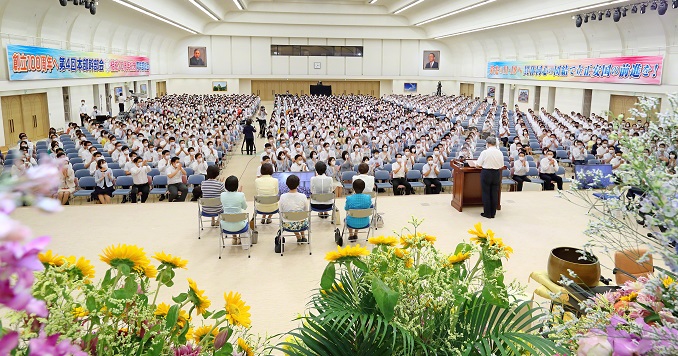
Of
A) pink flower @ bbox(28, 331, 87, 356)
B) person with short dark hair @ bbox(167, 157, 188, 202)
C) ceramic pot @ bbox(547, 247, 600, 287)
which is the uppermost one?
pink flower @ bbox(28, 331, 87, 356)

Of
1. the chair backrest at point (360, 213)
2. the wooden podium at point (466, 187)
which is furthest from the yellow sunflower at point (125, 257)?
the wooden podium at point (466, 187)

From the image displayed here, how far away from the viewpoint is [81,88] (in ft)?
89.1

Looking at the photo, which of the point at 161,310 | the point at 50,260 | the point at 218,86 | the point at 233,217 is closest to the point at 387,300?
the point at 161,310

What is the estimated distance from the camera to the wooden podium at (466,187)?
958cm

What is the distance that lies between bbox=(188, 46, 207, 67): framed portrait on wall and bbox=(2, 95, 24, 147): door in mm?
27227

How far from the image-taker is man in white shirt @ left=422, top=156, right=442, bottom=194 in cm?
1185

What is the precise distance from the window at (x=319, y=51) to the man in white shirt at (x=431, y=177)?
3833 cm

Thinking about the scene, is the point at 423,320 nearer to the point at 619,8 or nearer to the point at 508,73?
the point at 619,8

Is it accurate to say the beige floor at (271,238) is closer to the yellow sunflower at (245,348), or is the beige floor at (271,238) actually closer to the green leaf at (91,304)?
the yellow sunflower at (245,348)

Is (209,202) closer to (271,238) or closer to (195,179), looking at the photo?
(271,238)

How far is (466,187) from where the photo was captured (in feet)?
31.9

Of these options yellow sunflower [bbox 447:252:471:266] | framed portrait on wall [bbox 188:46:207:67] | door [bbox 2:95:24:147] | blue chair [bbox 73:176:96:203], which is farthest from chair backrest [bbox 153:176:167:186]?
framed portrait on wall [bbox 188:46:207:67]

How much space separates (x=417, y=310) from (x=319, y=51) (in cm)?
4817

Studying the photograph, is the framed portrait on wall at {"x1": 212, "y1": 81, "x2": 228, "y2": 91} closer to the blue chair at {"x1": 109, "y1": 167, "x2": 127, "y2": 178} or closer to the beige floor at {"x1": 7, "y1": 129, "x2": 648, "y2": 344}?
the blue chair at {"x1": 109, "y1": 167, "x2": 127, "y2": 178}
